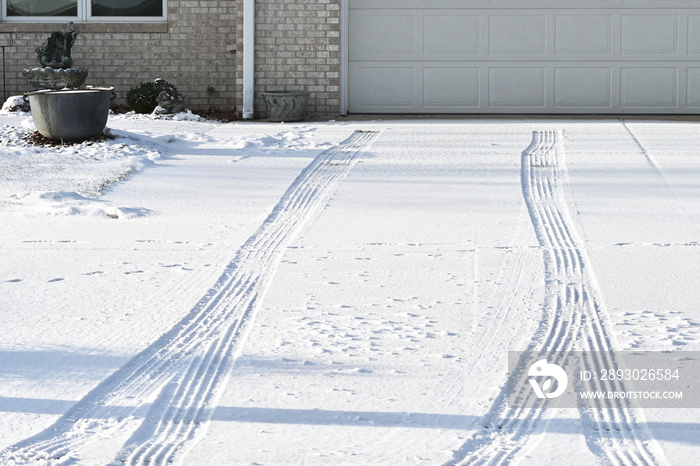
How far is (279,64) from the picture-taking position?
1248 centimetres

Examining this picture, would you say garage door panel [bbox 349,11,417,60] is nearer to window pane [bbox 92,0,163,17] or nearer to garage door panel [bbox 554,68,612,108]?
garage door panel [bbox 554,68,612,108]

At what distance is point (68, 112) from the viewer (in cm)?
897

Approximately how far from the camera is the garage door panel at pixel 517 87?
41.3ft

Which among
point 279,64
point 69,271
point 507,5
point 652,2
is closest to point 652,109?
point 652,2

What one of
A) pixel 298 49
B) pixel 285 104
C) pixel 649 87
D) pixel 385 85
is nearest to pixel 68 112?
pixel 285 104

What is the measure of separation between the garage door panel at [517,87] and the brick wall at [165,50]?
353 centimetres

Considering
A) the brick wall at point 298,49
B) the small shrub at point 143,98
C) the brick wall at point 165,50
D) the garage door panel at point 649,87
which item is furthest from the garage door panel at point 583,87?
the small shrub at point 143,98

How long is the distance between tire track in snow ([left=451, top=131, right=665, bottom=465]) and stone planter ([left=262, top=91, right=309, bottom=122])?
6.14m

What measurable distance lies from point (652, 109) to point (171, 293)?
9.54 metres

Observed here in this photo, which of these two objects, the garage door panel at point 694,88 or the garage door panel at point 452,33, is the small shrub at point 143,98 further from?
the garage door panel at point 694,88

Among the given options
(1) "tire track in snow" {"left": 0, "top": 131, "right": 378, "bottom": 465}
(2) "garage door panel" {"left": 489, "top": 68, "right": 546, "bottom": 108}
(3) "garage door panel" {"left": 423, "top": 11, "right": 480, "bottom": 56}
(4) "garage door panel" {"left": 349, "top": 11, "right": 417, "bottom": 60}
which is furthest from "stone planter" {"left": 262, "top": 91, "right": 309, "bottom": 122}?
(1) "tire track in snow" {"left": 0, "top": 131, "right": 378, "bottom": 465}

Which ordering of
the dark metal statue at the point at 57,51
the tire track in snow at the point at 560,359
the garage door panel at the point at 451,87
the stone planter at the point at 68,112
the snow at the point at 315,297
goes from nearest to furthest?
the tire track in snow at the point at 560,359 < the snow at the point at 315,297 < the stone planter at the point at 68,112 < the dark metal statue at the point at 57,51 < the garage door panel at the point at 451,87

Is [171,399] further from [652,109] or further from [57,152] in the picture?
[652,109]

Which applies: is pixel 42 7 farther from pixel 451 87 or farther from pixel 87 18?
pixel 451 87
